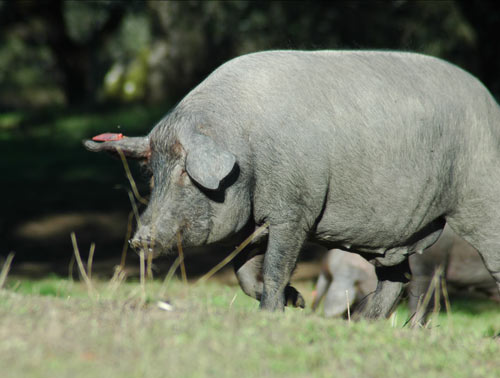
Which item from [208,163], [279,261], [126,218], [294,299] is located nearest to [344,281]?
[294,299]

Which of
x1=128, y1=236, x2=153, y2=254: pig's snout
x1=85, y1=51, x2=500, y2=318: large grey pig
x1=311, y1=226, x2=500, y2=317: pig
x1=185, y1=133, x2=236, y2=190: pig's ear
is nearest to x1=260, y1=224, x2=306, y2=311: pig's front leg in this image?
x1=85, y1=51, x2=500, y2=318: large grey pig

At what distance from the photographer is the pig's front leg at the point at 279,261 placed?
14.5ft

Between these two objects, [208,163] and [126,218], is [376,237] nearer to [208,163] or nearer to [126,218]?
[208,163]

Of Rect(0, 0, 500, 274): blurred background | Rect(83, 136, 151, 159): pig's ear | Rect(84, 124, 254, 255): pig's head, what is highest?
Rect(83, 136, 151, 159): pig's ear

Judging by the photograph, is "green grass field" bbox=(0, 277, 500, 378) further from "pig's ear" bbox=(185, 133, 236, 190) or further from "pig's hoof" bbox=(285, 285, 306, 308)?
"pig's hoof" bbox=(285, 285, 306, 308)

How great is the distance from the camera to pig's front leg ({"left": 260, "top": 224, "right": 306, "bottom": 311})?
174 inches

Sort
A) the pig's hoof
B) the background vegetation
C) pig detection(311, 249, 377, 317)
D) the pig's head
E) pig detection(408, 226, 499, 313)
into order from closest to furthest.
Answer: the background vegetation → the pig's head → the pig's hoof → pig detection(408, 226, 499, 313) → pig detection(311, 249, 377, 317)

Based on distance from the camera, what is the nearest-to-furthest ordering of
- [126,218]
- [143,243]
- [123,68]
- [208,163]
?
[208,163], [143,243], [126,218], [123,68]

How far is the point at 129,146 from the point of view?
4.54 meters

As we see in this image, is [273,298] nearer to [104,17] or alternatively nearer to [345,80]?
[345,80]

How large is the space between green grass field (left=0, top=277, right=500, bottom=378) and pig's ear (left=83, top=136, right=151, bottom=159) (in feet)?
2.96

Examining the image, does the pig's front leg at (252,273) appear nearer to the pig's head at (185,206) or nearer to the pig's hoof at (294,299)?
the pig's hoof at (294,299)

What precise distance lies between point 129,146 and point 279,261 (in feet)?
3.81

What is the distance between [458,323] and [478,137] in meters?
2.25
